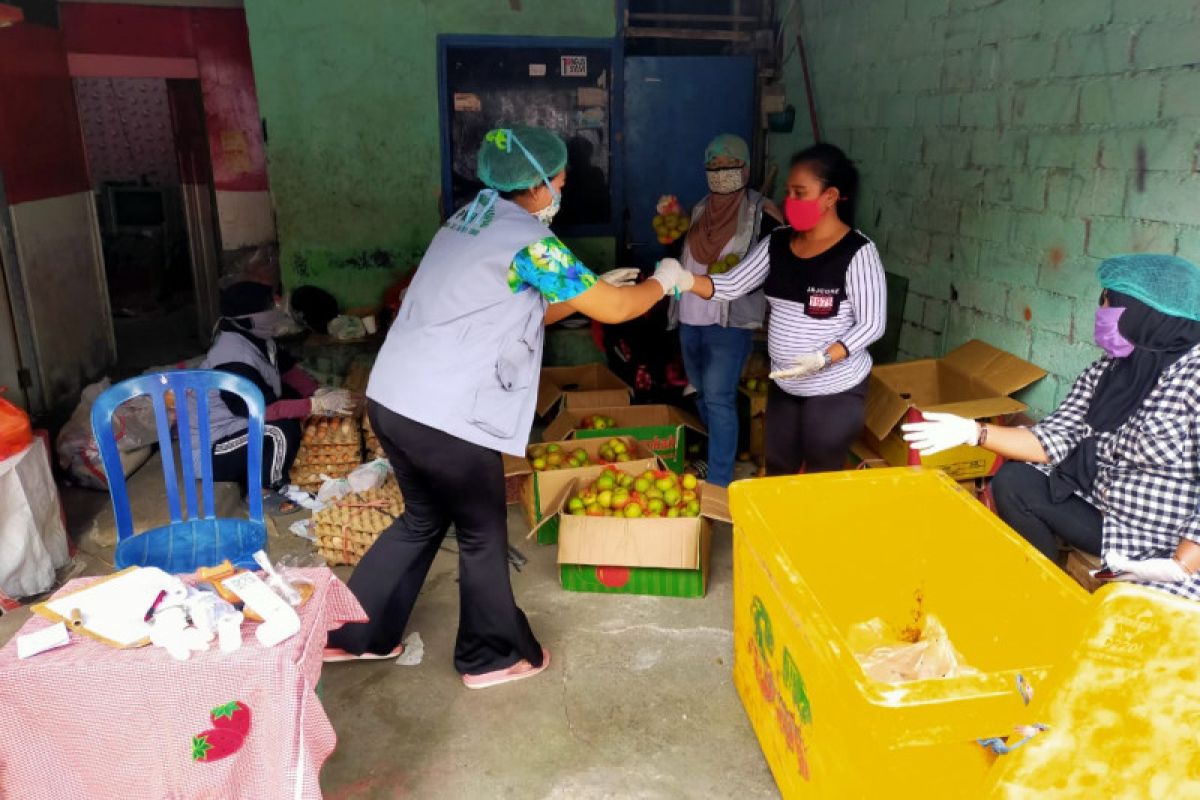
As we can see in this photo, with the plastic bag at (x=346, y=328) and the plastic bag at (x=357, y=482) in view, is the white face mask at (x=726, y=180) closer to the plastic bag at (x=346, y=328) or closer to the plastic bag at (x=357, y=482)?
the plastic bag at (x=357, y=482)

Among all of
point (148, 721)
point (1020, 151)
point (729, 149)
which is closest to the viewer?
point (148, 721)

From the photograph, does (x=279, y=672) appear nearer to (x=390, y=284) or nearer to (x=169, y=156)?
(x=390, y=284)

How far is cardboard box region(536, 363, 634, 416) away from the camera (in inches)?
190

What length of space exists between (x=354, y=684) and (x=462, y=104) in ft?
13.8

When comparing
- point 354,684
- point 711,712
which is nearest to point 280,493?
point 354,684

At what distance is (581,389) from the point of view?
538 cm

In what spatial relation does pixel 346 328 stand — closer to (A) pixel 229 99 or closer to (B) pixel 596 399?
(B) pixel 596 399

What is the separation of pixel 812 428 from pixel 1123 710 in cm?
212

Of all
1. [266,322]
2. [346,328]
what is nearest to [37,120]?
[346,328]

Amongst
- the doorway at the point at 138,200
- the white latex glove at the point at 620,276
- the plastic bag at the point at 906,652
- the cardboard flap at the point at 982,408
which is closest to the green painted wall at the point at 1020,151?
the cardboard flap at the point at 982,408

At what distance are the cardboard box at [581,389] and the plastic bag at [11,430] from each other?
2348 millimetres

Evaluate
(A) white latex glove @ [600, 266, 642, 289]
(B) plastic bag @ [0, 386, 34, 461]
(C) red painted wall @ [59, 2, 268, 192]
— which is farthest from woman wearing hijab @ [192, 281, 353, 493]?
(C) red painted wall @ [59, 2, 268, 192]

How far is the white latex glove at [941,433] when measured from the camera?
270 cm

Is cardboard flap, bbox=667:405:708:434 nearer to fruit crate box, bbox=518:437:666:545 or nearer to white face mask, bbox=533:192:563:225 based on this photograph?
fruit crate box, bbox=518:437:666:545
